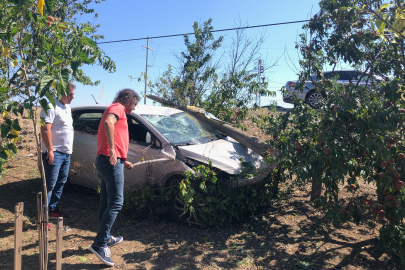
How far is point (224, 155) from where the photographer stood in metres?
4.21

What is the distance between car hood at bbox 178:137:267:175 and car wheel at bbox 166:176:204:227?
1.26ft

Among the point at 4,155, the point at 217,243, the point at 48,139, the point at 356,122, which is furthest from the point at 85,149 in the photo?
the point at 356,122

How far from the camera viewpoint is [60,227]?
2336 mm

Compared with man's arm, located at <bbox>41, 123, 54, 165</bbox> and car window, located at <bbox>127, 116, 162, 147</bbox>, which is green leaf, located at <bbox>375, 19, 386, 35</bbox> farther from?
man's arm, located at <bbox>41, 123, 54, 165</bbox>

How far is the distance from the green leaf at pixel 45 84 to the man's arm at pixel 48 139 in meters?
1.92

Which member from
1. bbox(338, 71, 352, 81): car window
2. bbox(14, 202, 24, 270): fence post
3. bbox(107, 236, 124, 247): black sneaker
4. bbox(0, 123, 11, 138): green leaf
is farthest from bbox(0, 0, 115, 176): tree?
bbox(338, 71, 352, 81): car window

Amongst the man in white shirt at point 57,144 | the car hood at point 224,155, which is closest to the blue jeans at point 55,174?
the man in white shirt at point 57,144

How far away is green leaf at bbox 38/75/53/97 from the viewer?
1.66m

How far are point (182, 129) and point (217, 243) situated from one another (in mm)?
1805

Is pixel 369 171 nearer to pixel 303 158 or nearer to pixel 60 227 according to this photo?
pixel 303 158

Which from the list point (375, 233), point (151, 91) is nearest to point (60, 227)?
point (375, 233)

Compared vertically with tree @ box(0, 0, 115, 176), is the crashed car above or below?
below

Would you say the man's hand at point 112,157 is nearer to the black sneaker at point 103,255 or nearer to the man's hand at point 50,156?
the black sneaker at point 103,255

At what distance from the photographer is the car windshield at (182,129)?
14.3 ft
